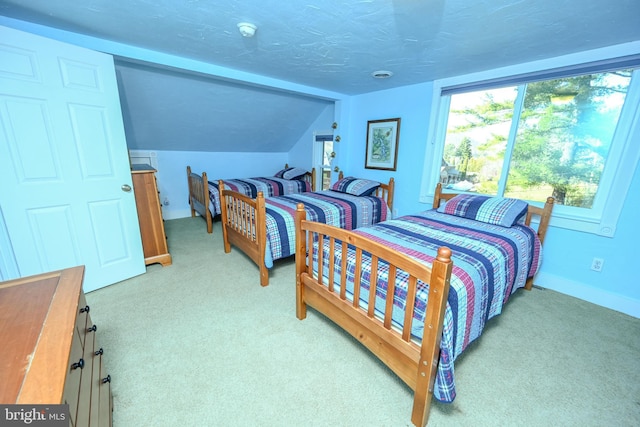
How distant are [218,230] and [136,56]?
7.77ft

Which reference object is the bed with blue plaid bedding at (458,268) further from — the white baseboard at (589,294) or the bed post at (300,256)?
the white baseboard at (589,294)

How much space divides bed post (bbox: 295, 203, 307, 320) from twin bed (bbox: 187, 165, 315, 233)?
2291 mm

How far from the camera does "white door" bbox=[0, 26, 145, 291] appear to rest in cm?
170

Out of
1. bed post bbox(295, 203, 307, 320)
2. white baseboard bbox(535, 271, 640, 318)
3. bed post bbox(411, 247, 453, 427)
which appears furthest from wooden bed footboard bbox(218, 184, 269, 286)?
white baseboard bbox(535, 271, 640, 318)

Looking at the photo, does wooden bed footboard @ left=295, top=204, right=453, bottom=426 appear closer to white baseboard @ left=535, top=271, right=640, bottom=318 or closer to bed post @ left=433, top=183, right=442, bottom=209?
bed post @ left=433, top=183, right=442, bottom=209

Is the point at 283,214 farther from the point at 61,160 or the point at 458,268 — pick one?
the point at 61,160

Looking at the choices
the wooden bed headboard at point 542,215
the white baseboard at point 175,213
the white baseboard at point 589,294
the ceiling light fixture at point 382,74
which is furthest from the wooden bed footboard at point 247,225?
the white baseboard at point 589,294

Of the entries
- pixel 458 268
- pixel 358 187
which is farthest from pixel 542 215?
pixel 358 187

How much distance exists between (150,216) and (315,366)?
2180mm

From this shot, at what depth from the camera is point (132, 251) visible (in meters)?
2.38

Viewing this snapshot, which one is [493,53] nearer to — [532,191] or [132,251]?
[532,191]

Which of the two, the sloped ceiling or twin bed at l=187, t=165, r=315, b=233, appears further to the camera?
twin bed at l=187, t=165, r=315, b=233

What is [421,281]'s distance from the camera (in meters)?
1.19

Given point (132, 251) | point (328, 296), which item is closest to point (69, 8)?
point (132, 251)
